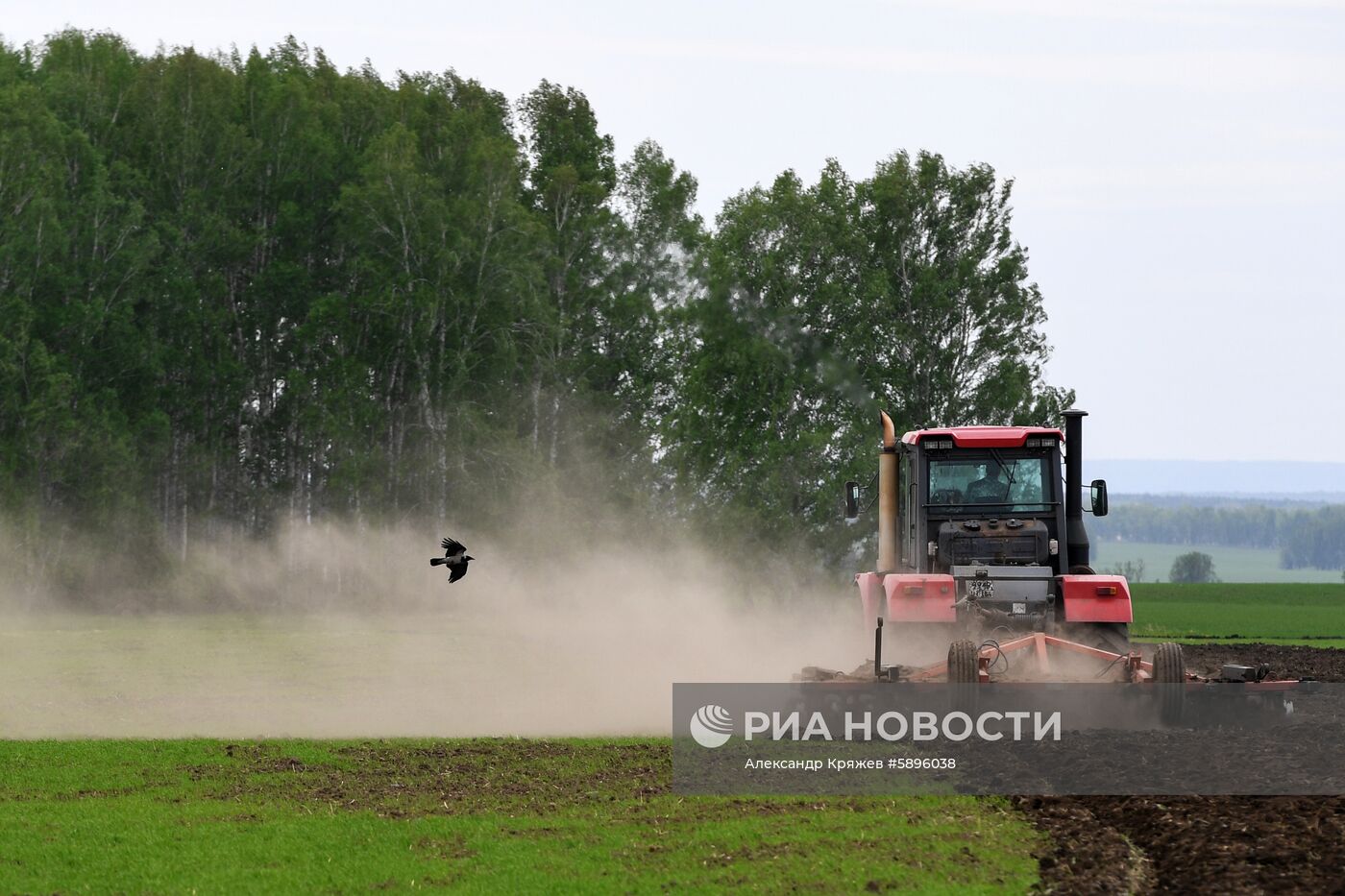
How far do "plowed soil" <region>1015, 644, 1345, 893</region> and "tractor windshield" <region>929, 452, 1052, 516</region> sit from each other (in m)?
7.53

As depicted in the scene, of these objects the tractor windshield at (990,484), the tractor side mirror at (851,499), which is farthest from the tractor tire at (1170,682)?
the tractor side mirror at (851,499)

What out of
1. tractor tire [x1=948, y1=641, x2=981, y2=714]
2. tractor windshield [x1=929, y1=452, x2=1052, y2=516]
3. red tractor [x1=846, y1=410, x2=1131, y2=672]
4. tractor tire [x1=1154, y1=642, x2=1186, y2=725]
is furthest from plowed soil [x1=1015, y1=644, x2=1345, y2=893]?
tractor windshield [x1=929, y1=452, x2=1052, y2=516]

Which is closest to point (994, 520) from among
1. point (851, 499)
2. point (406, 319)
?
point (851, 499)

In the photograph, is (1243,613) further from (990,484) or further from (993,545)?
(993,545)

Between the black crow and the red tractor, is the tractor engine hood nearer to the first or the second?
the red tractor

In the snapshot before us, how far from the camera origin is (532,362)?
63.5 m

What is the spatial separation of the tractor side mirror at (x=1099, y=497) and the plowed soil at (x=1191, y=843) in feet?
23.2

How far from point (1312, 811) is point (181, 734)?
1515 cm

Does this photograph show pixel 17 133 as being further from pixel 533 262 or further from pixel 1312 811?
pixel 1312 811

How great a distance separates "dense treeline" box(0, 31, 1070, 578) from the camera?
54.8m

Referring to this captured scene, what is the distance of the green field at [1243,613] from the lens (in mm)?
48625

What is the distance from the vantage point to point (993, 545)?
21.6 metres

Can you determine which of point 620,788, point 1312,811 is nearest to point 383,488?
point 620,788

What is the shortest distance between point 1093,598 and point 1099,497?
1966mm
